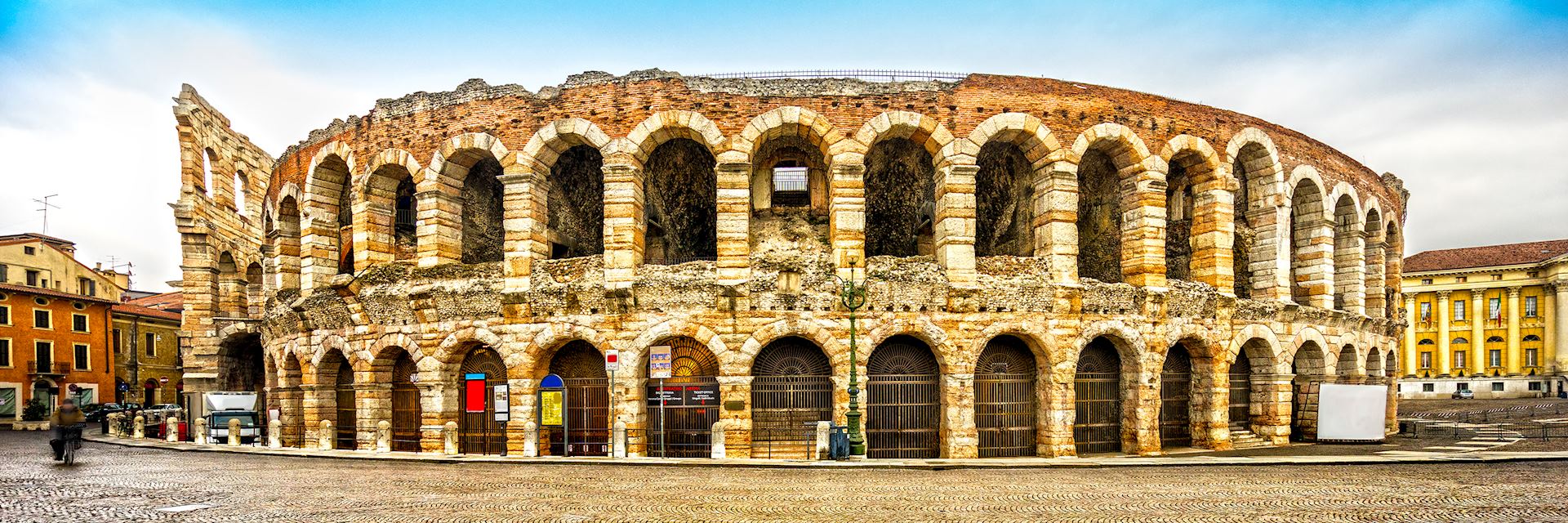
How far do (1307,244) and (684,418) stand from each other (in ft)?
55.7

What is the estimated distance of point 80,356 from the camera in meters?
41.9

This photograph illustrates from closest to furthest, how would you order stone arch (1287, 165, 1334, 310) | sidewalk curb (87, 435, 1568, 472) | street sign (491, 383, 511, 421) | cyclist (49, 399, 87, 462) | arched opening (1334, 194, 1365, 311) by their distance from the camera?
1. sidewalk curb (87, 435, 1568, 472)
2. cyclist (49, 399, 87, 462)
3. street sign (491, 383, 511, 421)
4. stone arch (1287, 165, 1334, 310)
5. arched opening (1334, 194, 1365, 311)

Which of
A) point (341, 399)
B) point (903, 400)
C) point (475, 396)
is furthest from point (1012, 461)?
point (341, 399)

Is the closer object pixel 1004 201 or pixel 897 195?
pixel 897 195

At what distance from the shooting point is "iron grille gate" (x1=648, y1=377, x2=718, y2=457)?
1900cm

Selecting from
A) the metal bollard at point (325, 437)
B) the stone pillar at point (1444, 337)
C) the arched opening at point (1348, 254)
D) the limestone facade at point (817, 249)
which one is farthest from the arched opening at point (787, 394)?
the stone pillar at point (1444, 337)

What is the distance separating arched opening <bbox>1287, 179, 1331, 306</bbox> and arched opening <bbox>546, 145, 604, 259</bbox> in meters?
17.8

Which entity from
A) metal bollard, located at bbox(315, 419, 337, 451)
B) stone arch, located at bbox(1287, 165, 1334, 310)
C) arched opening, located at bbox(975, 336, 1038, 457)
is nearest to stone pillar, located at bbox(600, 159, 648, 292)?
metal bollard, located at bbox(315, 419, 337, 451)

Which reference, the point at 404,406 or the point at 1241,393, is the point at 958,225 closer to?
the point at 1241,393

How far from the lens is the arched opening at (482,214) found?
2209 cm

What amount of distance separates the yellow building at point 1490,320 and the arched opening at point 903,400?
2165 inches

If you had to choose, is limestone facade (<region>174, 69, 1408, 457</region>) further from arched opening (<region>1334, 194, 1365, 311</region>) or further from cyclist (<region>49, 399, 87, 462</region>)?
cyclist (<region>49, 399, 87, 462</region>)

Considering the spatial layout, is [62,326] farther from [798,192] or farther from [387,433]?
[798,192]

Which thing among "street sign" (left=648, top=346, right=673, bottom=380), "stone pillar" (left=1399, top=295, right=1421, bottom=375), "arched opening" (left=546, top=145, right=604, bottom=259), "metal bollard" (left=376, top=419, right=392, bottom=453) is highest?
"arched opening" (left=546, top=145, right=604, bottom=259)
